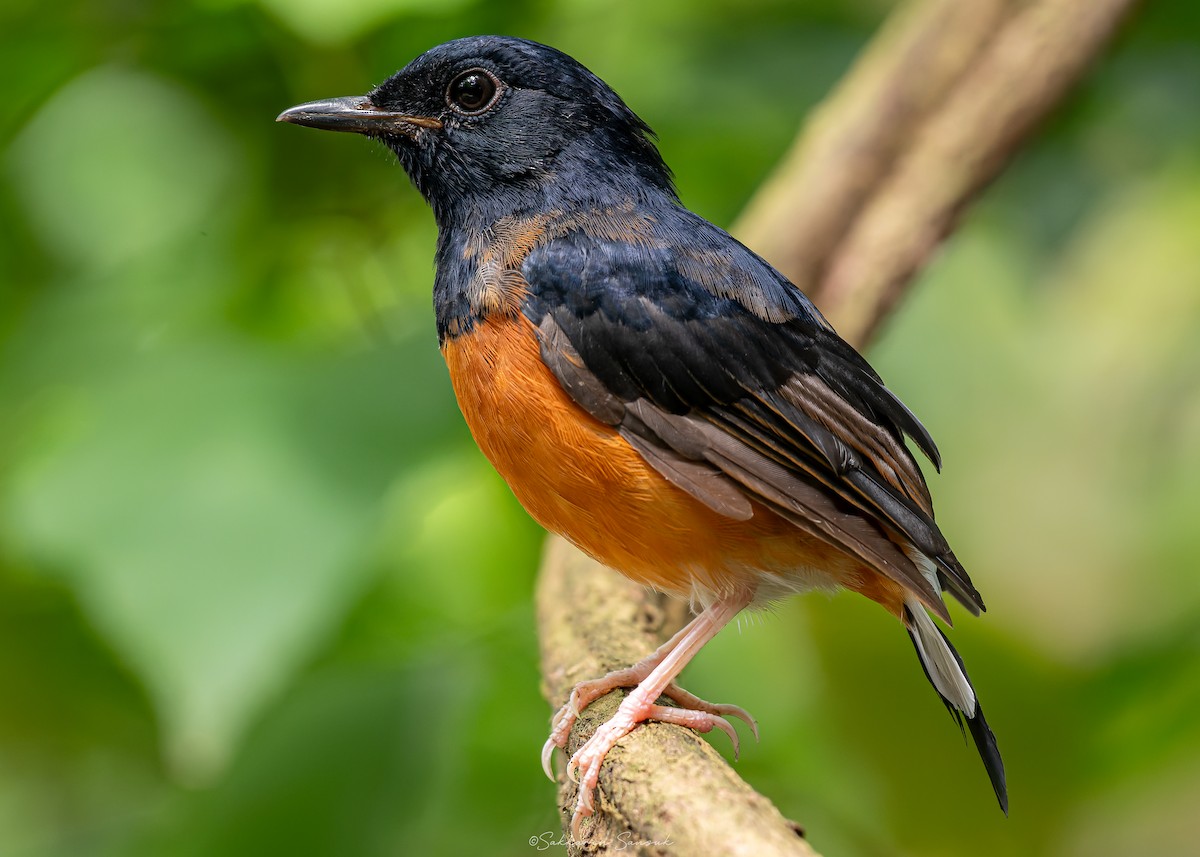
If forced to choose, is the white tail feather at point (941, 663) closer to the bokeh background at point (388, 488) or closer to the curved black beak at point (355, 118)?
the bokeh background at point (388, 488)

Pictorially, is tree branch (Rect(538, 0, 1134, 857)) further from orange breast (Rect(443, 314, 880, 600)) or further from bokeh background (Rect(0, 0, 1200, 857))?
orange breast (Rect(443, 314, 880, 600))

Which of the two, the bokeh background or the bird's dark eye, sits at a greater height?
the bird's dark eye

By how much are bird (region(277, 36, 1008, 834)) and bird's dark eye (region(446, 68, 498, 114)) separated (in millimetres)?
429

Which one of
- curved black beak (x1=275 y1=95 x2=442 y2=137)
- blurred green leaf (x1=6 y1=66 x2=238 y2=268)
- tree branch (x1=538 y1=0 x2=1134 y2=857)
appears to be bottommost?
blurred green leaf (x1=6 y1=66 x2=238 y2=268)

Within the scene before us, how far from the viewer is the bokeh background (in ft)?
11.3

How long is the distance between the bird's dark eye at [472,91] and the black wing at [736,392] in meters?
0.71

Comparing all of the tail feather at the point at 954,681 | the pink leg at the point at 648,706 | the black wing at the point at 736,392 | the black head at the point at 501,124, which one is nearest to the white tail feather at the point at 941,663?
the tail feather at the point at 954,681

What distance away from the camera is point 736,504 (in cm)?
311

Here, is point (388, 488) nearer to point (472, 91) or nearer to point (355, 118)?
point (355, 118)

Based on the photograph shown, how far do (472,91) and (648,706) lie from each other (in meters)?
1.99

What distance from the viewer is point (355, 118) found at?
386 cm

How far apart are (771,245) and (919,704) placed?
5.71 feet

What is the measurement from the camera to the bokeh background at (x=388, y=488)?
344cm

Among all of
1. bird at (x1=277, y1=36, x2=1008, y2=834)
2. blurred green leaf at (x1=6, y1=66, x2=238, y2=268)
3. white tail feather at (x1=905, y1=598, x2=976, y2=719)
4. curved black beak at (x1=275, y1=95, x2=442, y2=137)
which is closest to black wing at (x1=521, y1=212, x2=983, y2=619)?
bird at (x1=277, y1=36, x2=1008, y2=834)
